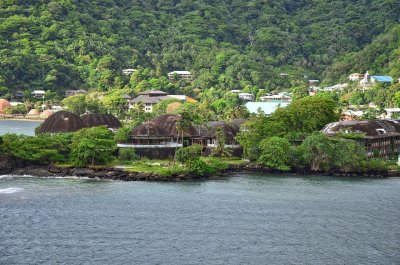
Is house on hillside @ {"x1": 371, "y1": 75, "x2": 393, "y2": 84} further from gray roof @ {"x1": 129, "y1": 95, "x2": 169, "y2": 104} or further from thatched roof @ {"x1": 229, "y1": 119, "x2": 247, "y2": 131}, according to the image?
thatched roof @ {"x1": 229, "y1": 119, "x2": 247, "y2": 131}

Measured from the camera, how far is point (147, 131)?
220 ft

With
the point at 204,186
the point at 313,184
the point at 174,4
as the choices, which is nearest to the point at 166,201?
the point at 204,186

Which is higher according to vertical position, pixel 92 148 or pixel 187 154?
pixel 92 148

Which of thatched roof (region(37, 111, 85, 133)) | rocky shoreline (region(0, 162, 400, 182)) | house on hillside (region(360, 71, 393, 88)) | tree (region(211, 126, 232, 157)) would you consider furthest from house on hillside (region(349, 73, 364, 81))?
thatched roof (region(37, 111, 85, 133))

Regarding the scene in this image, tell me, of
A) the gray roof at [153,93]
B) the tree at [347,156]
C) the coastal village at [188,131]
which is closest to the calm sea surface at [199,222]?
the tree at [347,156]

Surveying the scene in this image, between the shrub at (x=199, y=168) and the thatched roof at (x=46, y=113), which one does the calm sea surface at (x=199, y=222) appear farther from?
the thatched roof at (x=46, y=113)

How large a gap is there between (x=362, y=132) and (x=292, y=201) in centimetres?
2179

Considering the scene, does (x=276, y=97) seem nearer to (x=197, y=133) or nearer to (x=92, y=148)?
(x=197, y=133)

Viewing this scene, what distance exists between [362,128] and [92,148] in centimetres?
2640

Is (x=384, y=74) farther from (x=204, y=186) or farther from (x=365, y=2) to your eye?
(x=204, y=186)

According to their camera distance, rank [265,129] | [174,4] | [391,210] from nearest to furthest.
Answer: [391,210], [265,129], [174,4]

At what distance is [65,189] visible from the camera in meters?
53.0

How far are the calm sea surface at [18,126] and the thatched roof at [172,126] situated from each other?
27146 millimetres

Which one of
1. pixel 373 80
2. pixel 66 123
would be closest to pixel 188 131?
pixel 66 123
